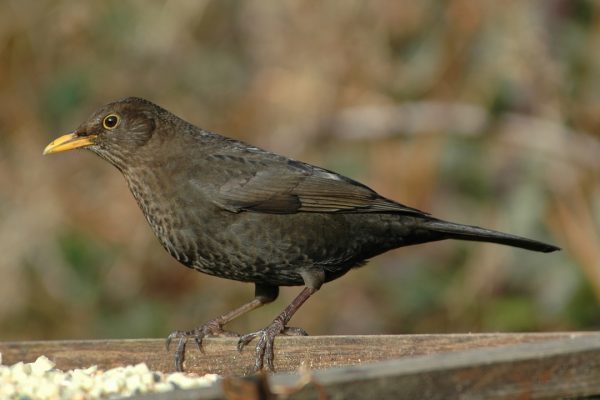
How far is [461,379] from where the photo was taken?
7.80 feet

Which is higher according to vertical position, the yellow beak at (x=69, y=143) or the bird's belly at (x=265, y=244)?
the yellow beak at (x=69, y=143)

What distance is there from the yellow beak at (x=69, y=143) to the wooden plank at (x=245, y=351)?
107 cm

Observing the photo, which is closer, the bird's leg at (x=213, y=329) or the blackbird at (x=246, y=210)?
the bird's leg at (x=213, y=329)

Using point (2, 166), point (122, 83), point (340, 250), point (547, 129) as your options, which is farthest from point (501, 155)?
point (2, 166)

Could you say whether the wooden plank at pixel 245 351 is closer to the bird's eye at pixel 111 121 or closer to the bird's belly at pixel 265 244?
the bird's belly at pixel 265 244

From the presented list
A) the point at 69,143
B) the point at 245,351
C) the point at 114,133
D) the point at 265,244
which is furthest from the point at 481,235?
the point at 69,143

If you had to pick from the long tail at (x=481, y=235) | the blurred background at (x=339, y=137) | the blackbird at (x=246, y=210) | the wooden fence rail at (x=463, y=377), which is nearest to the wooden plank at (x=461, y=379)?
the wooden fence rail at (x=463, y=377)

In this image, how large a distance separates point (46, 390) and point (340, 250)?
1.78m

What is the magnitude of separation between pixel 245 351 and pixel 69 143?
1.53 meters

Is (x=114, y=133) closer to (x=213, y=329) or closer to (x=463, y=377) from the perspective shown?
(x=213, y=329)

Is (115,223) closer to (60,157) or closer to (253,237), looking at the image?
(60,157)

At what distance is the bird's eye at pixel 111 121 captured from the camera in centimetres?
494

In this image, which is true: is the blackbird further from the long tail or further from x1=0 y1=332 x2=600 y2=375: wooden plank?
x1=0 y1=332 x2=600 y2=375: wooden plank

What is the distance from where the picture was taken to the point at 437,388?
2.38 metres
